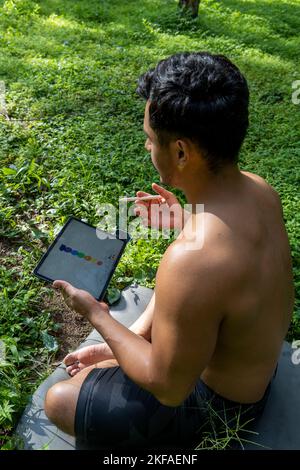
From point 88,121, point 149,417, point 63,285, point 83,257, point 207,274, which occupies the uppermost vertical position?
point 207,274

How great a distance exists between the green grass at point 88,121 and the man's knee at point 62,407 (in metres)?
0.24

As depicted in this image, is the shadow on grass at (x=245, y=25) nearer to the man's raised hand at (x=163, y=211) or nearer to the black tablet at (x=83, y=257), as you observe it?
the man's raised hand at (x=163, y=211)

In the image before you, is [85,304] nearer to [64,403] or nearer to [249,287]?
[64,403]

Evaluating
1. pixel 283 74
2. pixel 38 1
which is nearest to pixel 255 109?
pixel 283 74

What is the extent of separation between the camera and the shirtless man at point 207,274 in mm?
1389

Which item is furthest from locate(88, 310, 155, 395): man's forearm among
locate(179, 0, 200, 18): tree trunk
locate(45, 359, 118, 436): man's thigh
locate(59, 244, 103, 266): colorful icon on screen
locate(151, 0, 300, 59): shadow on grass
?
locate(179, 0, 200, 18): tree trunk

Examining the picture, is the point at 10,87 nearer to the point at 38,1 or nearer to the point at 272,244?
the point at 38,1

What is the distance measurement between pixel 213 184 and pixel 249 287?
0.33 metres

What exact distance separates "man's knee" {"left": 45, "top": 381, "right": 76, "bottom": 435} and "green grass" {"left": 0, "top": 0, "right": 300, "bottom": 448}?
24 centimetres

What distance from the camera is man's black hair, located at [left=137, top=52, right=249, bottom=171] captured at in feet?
4.57

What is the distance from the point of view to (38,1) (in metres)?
6.97

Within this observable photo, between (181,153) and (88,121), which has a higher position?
(181,153)

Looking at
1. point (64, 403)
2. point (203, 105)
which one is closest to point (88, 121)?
point (64, 403)

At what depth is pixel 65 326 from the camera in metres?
2.66
